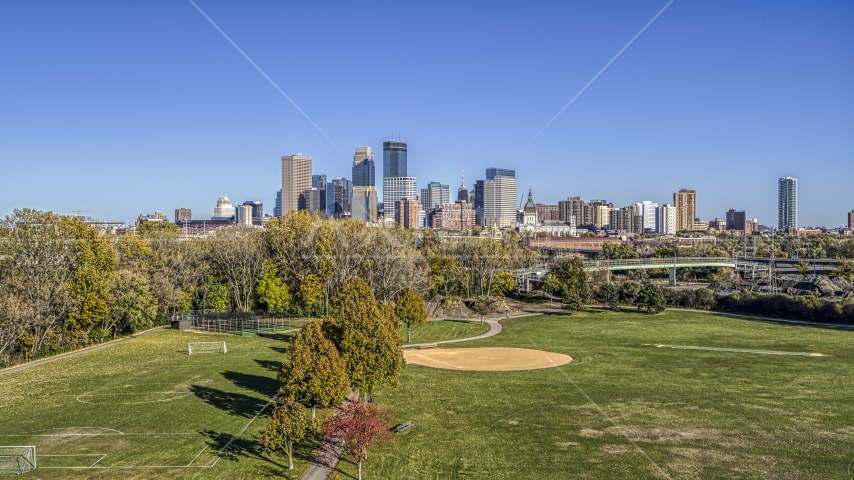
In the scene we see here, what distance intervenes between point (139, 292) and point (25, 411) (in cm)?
2264

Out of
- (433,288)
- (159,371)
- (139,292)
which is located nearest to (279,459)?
(159,371)

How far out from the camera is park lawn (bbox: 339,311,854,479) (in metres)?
22.5

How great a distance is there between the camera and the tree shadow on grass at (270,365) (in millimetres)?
38406

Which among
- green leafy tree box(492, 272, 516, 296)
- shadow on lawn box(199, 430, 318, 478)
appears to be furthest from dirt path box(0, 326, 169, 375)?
green leafy tree box(492, 272, 516, 296)

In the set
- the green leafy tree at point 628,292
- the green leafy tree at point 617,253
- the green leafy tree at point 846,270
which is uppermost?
the green leafy tree at point 617,253

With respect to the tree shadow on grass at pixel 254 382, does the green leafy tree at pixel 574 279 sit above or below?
above

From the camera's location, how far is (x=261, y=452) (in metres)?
23.8

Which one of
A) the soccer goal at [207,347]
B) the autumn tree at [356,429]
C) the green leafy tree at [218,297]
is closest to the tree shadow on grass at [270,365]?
the soccer goal at [207,347]

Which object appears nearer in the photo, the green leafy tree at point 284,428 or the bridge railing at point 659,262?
the green leafy tree at point 284,428

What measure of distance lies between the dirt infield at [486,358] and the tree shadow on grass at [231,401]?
12.6 metres

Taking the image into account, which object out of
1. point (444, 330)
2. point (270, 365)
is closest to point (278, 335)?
point (270, 365)

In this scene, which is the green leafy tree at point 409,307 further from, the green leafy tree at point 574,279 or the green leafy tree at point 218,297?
the green leafy tree at point 574,279

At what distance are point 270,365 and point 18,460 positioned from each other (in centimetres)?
1774

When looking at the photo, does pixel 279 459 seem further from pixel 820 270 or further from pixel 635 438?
pixel 820 270
